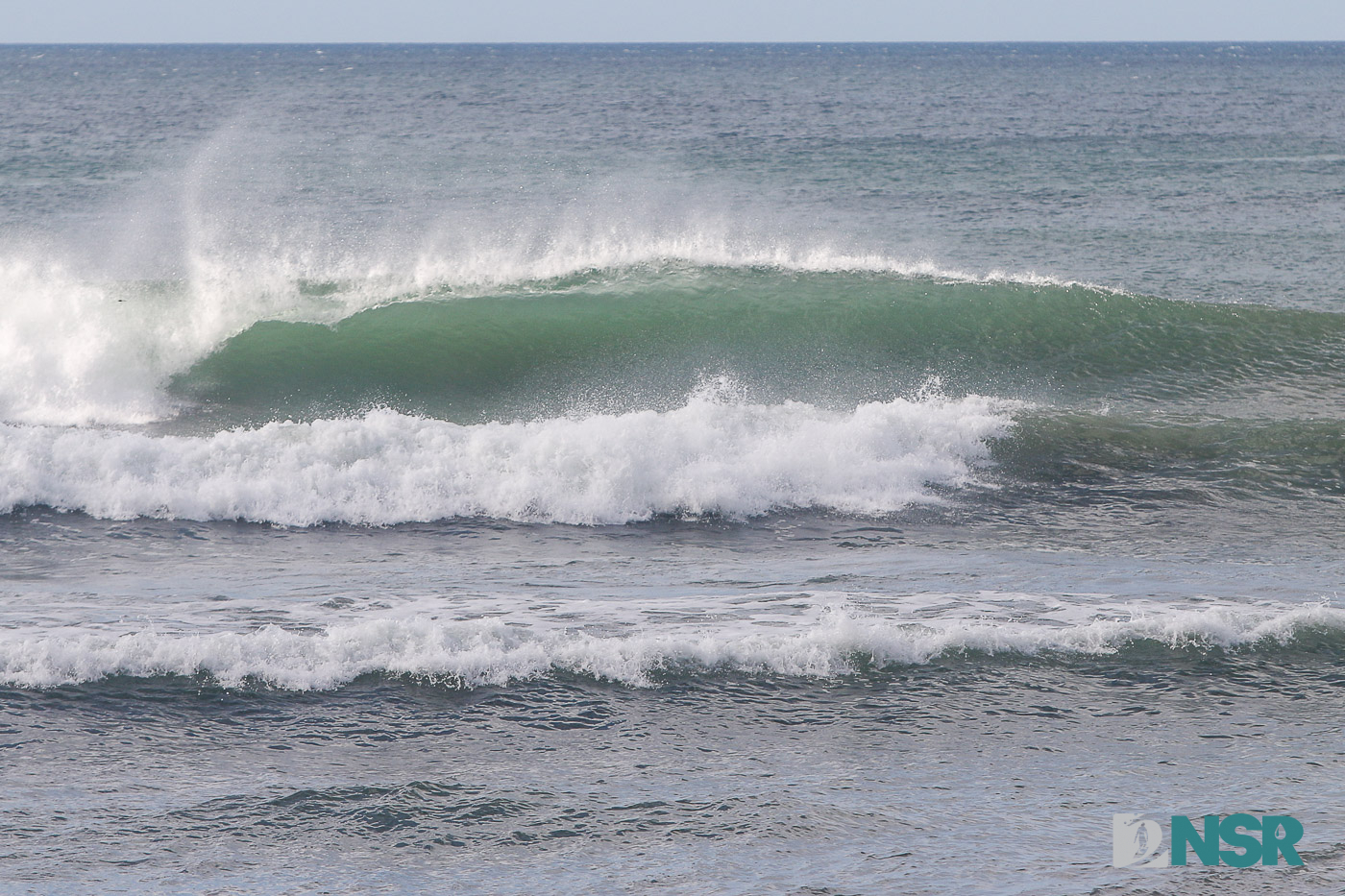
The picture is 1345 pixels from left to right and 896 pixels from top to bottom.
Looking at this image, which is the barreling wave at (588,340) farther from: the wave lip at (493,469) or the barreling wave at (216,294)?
the wave lip at (493,469)

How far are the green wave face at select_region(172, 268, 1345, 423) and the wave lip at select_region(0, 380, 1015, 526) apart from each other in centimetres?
229

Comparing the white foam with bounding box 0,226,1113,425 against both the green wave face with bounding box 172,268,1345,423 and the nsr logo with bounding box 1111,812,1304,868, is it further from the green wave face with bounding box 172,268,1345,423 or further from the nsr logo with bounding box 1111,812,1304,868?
the nsr logo with bounding box 1111,812,1304,868

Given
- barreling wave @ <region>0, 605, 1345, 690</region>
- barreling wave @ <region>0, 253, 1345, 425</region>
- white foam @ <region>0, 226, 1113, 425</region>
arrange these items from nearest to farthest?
barreling wave @ <region>0, 605, 1345, 690</region> → white foam @ <region>0, 226, 1113, 425</region> → barreling wave @ <region>0, 253, 1345, 425</region>

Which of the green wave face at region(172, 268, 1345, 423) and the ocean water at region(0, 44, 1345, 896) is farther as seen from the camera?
the green wave face at region(172, 268, 1345, 423)

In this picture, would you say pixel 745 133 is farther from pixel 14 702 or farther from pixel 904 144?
pixel 14 702

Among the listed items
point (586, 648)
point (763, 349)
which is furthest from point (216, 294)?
point (586, 648)

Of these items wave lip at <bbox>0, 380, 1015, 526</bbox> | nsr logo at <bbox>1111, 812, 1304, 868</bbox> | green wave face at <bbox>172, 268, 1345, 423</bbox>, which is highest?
green wave face at <bbox>172, 268, 1345, 423</bbox>

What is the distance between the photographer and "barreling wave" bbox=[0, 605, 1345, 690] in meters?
6.34

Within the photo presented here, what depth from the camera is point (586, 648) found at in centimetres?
655

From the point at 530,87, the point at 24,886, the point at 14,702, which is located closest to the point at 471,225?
the point at 14,702

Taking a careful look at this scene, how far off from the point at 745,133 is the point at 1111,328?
2779 cm

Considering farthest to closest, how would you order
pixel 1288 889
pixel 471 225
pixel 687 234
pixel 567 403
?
pixel 471 225, pixel 687 234, pixel 567 403, pixel 1288 889

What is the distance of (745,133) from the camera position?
133 ft

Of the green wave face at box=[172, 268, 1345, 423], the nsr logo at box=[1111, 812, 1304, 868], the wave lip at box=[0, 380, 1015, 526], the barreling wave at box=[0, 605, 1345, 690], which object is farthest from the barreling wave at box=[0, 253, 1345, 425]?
the nsr logo at box=[1111, 812, 1304, 868]
